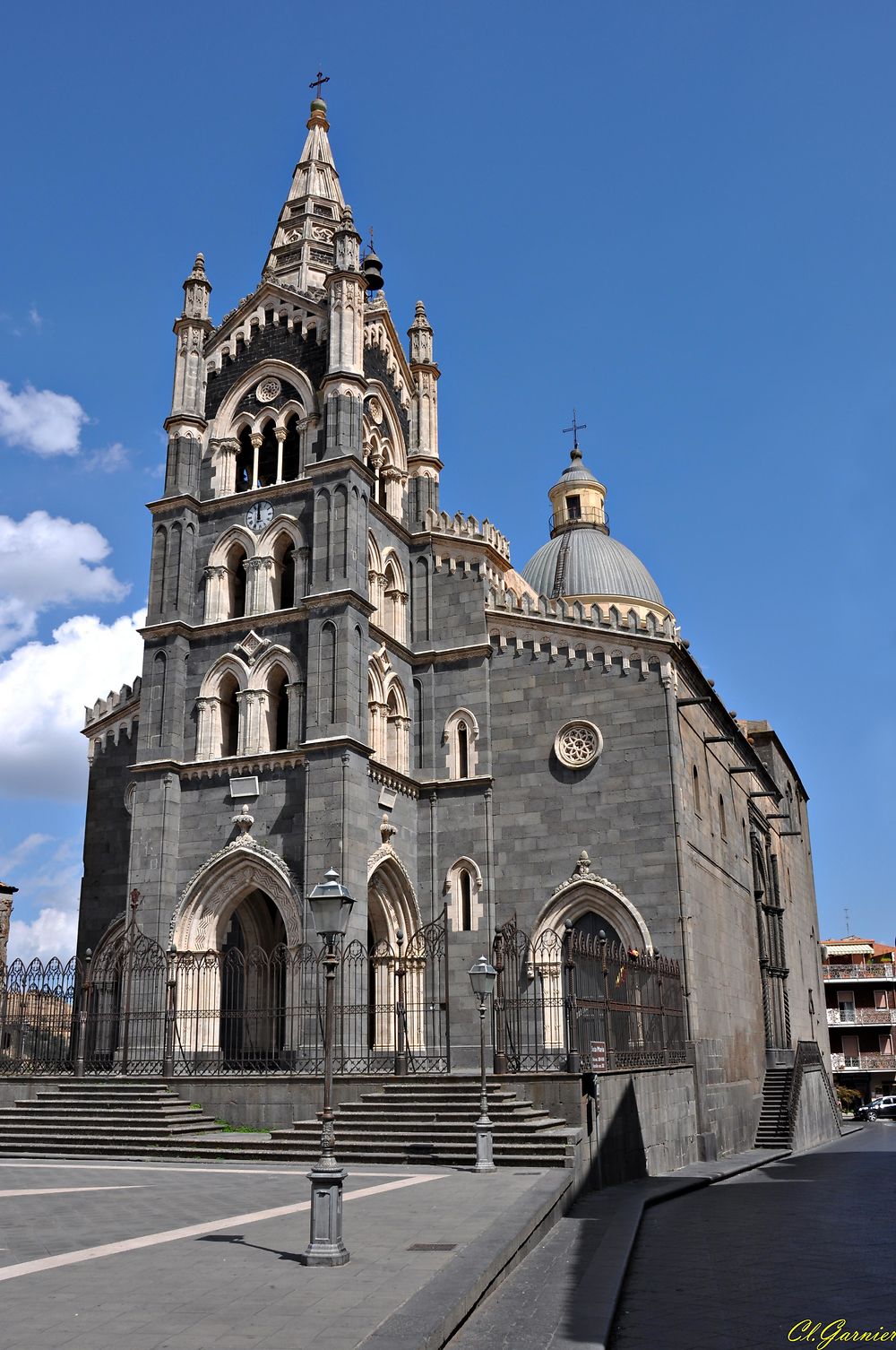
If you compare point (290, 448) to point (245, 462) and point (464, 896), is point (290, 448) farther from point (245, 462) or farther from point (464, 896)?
point (464, 896)

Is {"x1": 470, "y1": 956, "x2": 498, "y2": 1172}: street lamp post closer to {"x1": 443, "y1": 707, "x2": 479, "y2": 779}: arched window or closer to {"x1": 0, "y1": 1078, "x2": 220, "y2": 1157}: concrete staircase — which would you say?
{"x1": 0, "y1": 1078, "x2": 220, "y2": 1157}: concrete staircase

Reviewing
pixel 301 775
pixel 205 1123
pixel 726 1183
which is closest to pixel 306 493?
pixel 301 775

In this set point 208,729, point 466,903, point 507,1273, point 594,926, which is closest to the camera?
point 507,1273

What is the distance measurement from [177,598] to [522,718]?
32.1ft

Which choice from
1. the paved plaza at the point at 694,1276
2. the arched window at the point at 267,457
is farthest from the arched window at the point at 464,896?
the arched window at the point at 267,457

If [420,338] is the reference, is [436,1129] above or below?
below

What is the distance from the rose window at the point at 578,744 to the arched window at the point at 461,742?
2.42 metres

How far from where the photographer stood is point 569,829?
30297 millimetres

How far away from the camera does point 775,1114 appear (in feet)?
123

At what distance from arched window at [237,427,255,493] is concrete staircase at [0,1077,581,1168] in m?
16.6

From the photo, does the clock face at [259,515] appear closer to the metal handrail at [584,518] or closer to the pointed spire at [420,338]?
the pointed spire at [420,338]

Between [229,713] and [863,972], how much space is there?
6473cm

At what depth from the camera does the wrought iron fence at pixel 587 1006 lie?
21438 millimetres

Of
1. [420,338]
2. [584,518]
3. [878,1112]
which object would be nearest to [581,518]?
[584,518]
